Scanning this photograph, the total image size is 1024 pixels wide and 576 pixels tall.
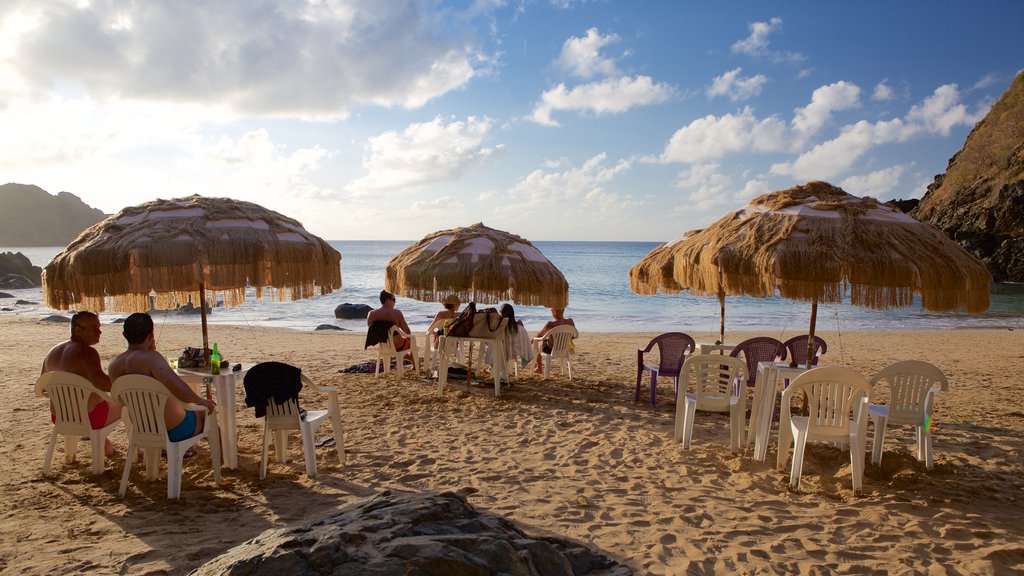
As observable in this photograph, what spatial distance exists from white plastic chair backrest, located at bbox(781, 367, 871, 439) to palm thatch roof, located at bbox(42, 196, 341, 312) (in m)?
4.23

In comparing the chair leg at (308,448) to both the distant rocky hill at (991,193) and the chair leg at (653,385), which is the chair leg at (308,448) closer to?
the chair leg at (653,385)

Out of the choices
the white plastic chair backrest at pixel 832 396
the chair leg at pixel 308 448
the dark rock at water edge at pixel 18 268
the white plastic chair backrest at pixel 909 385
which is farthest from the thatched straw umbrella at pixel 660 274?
the dark rock at water edge at pixel 18 268

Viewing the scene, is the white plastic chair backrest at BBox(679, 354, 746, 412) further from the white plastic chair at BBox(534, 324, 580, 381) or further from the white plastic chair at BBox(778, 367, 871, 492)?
the white plastic chair at BBox(534, 324, 580, 381)

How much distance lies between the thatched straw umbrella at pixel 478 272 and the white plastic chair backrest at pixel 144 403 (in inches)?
144

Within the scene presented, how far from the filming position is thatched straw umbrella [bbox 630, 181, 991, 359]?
16.0 feet

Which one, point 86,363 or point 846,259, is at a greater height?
point 846,259

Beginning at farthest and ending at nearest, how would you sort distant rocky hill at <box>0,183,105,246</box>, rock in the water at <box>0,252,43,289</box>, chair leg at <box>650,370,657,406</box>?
distant rocky hill at <box>0,183,105,246</box>
rock in the water at <box>0,252,43,289</box>
chair leg at <box>650,370,657,406</box>

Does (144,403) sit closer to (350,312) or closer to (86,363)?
(86,363)

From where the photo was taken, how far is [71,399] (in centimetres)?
432

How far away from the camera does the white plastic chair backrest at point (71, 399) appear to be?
428 cm

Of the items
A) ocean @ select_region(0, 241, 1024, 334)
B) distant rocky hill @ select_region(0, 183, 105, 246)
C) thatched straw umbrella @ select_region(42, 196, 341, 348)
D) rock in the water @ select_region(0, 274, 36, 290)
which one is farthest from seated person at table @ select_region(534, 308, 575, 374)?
distant rocky hill @ select_region(0, 183, 105, 246)

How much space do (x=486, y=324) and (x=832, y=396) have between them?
12.4 feet

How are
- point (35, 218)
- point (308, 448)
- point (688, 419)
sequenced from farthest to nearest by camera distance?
point (35, 218), point (688, 419), point (308, 448)

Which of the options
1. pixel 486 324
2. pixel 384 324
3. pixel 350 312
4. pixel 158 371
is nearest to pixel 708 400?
pixel 486 324
